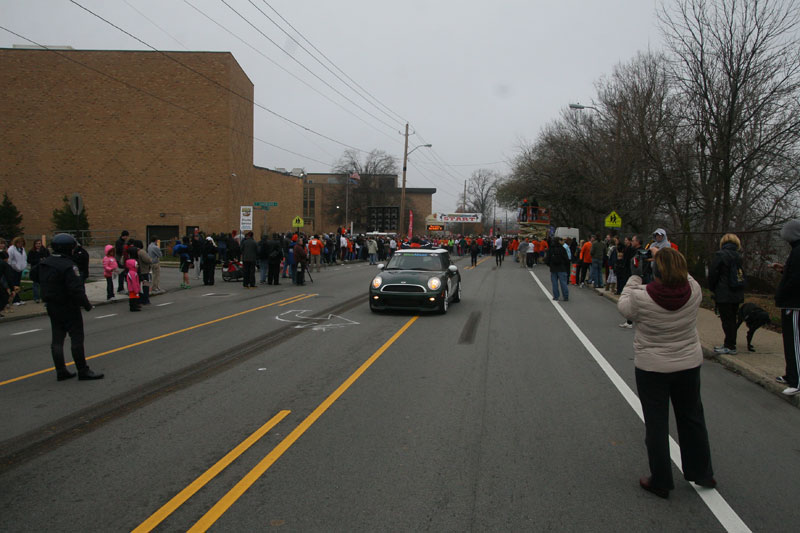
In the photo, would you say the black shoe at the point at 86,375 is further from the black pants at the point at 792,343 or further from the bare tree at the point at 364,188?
the bare tree at the point at 364,188

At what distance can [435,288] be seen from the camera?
13.2 meters

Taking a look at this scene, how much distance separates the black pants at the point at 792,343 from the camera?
272 inches

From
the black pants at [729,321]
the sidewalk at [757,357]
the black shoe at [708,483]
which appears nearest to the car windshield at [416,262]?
the sidewalk at [757,357]

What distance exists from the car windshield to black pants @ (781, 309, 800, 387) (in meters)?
8.56

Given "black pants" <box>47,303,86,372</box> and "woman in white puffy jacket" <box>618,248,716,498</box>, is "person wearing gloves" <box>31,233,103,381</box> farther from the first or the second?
"woman in white puffy jacket" <box>618,248,716,498</box>

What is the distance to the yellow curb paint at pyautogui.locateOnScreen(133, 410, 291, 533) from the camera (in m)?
3.64

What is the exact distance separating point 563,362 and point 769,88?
A: 1719cm

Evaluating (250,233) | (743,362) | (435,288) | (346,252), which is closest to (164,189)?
(346,252)

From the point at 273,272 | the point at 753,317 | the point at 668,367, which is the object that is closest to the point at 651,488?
the point at 668,367

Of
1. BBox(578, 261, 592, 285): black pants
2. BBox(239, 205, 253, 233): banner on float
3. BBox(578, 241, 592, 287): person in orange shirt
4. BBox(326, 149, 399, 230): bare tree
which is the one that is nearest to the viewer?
BBox(578, 241, 592, 287): person in orange shirt

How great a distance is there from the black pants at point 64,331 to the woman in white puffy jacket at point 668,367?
21.1ft

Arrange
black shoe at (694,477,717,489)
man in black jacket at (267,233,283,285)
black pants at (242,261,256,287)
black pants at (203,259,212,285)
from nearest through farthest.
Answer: black shoe at (694,477,717,489), black pants at (242,261,256,287), black pants at (203,259,212,285), man in black jacket at (267,233,283,285)

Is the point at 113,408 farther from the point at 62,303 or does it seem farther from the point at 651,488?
the point at 651,488

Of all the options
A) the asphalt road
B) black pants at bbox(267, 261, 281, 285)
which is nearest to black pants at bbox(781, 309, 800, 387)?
the asphalt road
